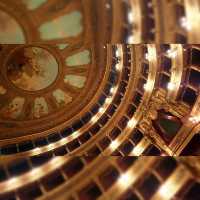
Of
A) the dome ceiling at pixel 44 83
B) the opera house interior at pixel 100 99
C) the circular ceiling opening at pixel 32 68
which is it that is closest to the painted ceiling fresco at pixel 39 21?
Answer: the opera house interior at pixel 100 99

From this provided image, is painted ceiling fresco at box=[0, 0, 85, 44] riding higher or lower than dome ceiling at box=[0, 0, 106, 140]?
lower

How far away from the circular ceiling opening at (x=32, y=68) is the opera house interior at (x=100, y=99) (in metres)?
0.04

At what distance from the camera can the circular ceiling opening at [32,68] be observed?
10536 millimetres

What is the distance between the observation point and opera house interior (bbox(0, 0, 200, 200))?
97.8 inches

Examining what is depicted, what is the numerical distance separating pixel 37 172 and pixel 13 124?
9.53m

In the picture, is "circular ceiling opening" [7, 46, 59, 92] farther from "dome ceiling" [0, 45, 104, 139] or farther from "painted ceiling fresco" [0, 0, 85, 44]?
"painted ceiling fresco" [0, 0, 85, 44]

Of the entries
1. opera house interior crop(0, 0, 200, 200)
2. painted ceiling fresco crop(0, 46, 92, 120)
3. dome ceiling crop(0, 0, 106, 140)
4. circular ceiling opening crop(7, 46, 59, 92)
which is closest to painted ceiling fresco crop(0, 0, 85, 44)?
opera house interior crop(0, 0, 200, 200)

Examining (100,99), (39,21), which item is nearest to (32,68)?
(100,99)

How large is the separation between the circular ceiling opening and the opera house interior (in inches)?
1.5

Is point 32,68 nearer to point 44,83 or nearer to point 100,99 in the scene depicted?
point 44,83

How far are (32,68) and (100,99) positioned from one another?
2985mm

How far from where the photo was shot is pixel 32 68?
35.0 ft

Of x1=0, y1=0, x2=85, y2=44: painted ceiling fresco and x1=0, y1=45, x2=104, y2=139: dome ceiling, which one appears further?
x1=0, y1=45, x2=104, y2=139: dome ceiling

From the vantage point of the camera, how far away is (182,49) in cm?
792
